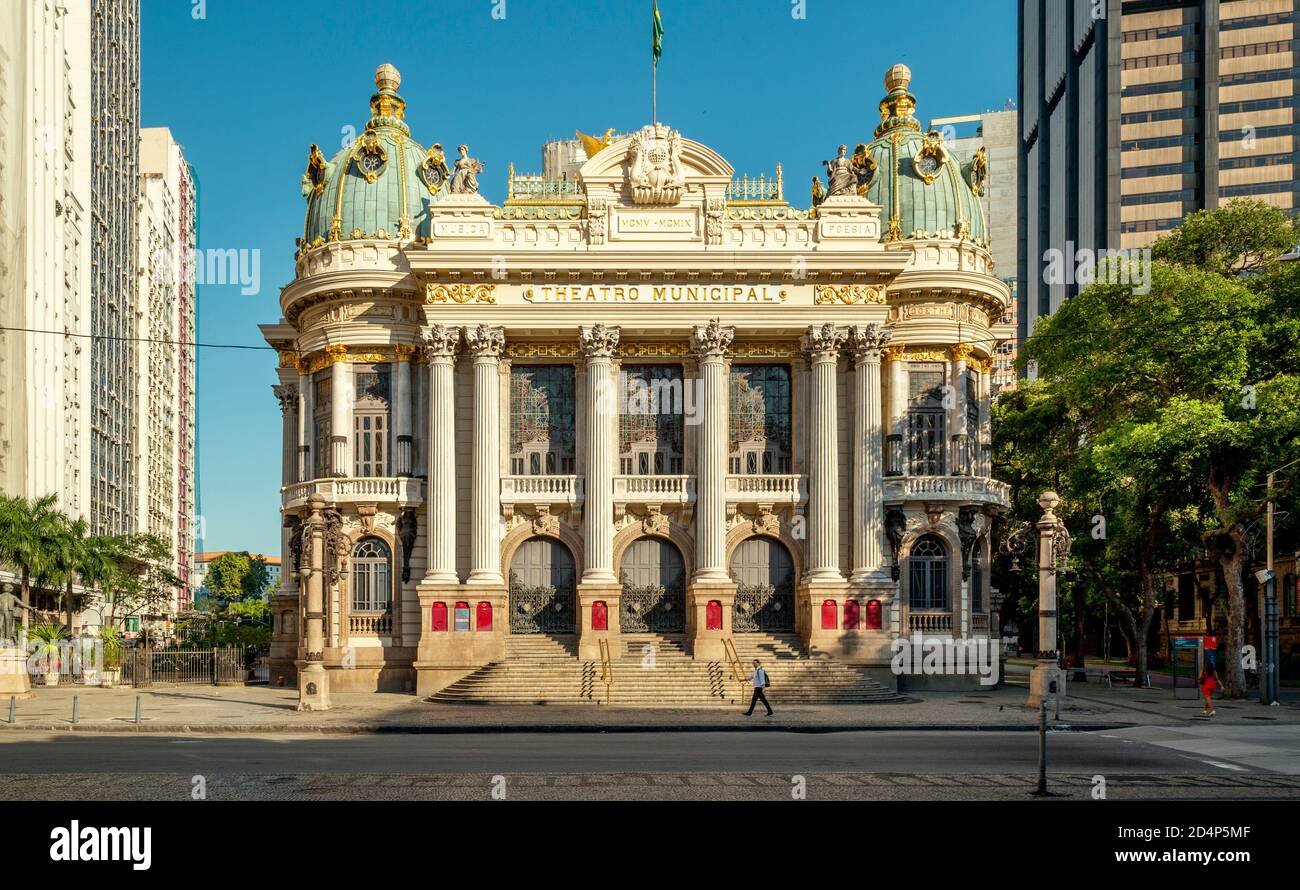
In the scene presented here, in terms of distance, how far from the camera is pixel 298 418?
185 feet

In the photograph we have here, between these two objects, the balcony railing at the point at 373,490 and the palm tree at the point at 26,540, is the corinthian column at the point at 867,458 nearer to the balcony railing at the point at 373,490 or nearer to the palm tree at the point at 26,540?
the balcony railing at the point at 373,490

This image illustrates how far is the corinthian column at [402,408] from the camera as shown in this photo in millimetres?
50750

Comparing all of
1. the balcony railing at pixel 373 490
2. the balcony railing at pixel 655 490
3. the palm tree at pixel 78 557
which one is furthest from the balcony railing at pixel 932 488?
the palm tree at pixel 78 557

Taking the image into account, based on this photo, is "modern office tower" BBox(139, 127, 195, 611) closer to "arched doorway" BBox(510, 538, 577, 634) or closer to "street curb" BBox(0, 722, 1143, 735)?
"arched doorway" BBox(510, 538, 577, 634)

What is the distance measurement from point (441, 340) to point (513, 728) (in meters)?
18.9

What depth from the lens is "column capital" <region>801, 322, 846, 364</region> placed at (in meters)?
49.2

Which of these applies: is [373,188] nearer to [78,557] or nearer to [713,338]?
[713,338]

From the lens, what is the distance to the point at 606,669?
149 feet

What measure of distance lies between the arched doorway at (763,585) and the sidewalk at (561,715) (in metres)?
6.48

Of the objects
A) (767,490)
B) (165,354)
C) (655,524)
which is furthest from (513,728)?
(165,354)

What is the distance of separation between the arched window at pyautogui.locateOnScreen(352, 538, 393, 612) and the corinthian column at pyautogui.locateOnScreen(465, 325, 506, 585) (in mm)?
3763

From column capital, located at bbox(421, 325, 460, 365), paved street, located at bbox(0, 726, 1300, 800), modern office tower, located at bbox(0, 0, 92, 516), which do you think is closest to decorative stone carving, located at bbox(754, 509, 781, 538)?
column capital, located at bbox(421, 325, 460, 365)
